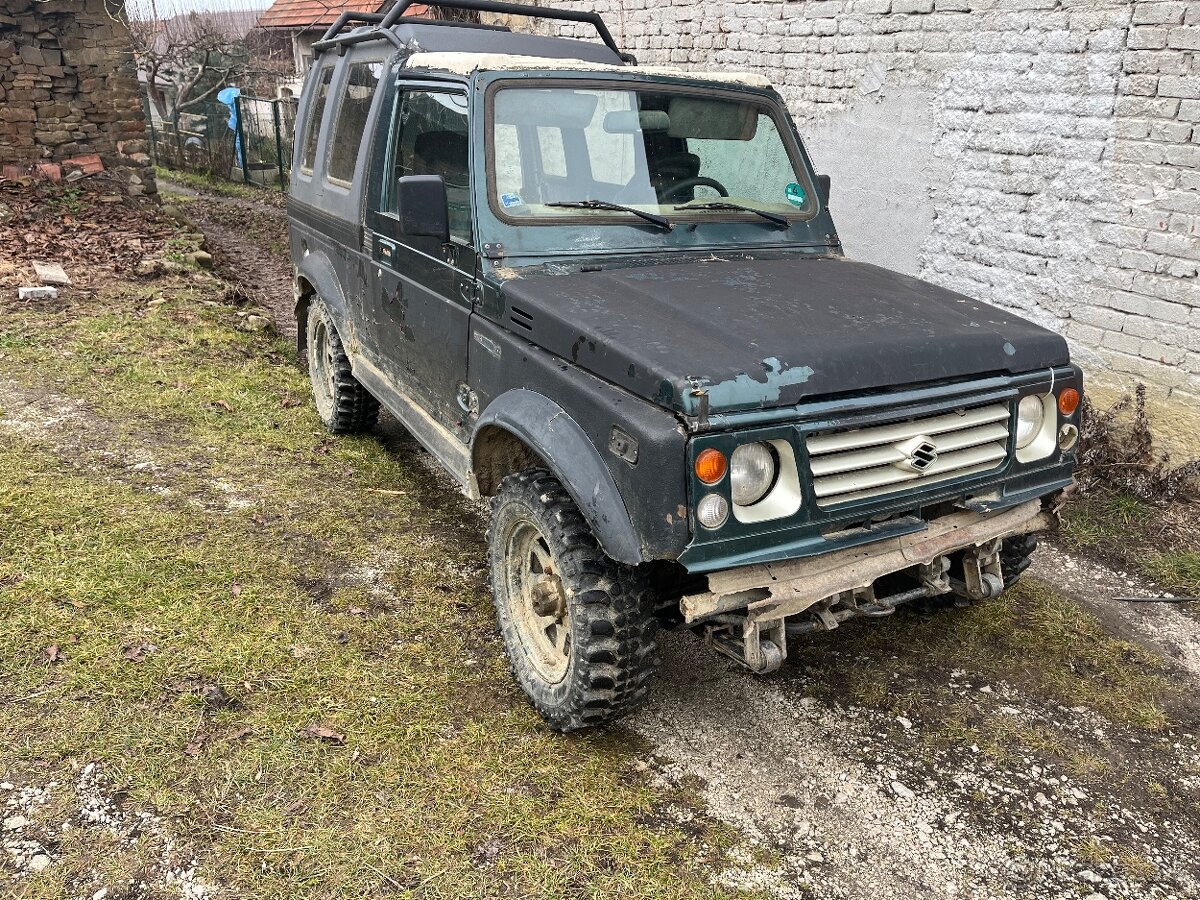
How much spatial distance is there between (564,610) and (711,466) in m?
0.92

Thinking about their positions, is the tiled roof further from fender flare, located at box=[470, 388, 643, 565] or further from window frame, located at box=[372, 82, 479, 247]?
fender flare, located at box=[470, 388, 643, 565]

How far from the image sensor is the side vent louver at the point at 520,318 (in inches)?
120

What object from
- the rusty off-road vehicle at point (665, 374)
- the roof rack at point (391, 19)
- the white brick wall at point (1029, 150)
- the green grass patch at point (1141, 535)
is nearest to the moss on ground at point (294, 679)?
the rusty off-road vehicle at point (665, 374)

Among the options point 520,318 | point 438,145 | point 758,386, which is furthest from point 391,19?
point 758,386

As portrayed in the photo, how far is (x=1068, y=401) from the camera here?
10.4 ft

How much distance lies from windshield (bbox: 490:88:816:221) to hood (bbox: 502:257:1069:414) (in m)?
0.36

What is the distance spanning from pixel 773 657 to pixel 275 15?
82.6 feet

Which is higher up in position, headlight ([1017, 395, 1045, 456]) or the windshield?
the windshield

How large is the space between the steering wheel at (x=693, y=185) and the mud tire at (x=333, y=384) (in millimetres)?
2184

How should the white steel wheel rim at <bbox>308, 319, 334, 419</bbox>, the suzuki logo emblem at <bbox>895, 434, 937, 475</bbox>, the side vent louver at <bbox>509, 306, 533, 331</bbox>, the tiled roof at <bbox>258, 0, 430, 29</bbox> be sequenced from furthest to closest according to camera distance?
the tiled roof at <bbox>258, 0, 430, 29</bbox>, the white steel wheel rim at <bbox>308, 319, 334, 419</bbox>, the side vent louver at <bbox>509, 306, 533, 331</bbox>, the suzuki logo emblem at <bbox>895, 434, 937, 475</bbox>

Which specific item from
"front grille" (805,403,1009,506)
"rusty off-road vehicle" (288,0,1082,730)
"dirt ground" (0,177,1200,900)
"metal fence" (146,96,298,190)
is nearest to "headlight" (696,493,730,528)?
"rusty off-road vehicle" (288,0,1082,730)

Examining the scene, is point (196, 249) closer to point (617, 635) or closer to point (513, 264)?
point (513, 264)

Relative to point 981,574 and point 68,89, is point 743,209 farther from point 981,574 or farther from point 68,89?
point 68,89

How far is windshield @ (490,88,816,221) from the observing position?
3.44 m
